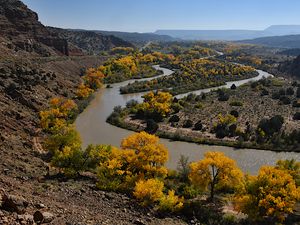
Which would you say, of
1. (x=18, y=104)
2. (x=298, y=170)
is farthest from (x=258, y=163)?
(x=18, y=104)

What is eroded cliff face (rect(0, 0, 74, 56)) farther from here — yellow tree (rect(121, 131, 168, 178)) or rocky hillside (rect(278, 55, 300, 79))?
rocky hillside (rect(278, 55, 300, 79))

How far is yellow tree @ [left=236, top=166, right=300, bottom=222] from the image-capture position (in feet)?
90.2

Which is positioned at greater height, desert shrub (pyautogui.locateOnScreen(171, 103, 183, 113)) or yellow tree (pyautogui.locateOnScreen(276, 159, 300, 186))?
yellow tree (pyautogui.locateOnScreen(276, 159, 300, 186))

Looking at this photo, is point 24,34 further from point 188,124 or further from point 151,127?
point 188,124

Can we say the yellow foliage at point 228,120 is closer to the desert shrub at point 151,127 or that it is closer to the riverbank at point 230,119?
the riverbank at point 230,119

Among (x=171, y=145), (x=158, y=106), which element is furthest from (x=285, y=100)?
(x=171, y=145)

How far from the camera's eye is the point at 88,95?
83000 millimetres

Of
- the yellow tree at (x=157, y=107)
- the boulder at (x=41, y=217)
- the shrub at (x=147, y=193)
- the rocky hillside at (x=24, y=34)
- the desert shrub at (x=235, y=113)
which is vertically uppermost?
the rocky hillside at (x=24, y=34)

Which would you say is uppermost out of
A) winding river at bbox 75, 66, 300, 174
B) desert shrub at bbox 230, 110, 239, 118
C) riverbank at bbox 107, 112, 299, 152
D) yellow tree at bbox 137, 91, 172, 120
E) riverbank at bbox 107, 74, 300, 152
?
yellow tree at bbox 137, 91, 172, 120

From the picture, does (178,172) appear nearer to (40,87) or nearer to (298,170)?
(298,170)

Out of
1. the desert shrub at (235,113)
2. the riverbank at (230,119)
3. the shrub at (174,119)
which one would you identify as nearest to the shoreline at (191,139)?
the riverbank at (230,119)

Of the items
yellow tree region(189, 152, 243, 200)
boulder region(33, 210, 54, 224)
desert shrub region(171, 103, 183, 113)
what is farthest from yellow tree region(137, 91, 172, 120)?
boulder region(33, 210, 54, 224)

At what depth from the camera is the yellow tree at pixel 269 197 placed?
27.5 meters

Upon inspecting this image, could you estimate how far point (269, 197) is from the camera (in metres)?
27.5
